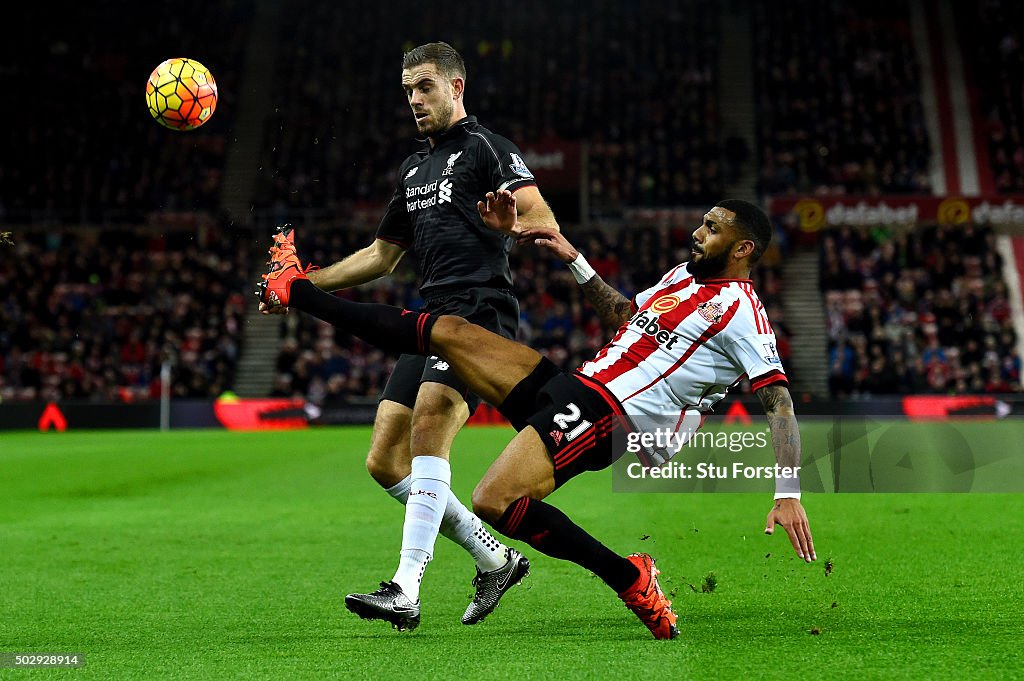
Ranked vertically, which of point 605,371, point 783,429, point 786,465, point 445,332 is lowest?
point 786,465

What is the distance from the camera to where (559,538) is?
5.31 metres

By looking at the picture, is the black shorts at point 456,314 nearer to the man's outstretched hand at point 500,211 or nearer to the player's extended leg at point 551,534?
the man's outstretched hand at point 500,211

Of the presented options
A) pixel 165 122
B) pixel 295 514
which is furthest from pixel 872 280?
pixel 165 122

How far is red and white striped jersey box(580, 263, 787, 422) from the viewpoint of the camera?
561 centimetres

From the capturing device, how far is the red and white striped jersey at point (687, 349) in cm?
561

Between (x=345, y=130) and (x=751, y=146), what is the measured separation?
10727 millimetres

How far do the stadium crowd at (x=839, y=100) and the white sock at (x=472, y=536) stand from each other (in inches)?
1001

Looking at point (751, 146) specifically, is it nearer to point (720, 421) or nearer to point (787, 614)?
point (720, 421)

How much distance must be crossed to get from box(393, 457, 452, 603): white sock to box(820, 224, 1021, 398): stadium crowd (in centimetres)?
2082

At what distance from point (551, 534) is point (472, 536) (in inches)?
39.5

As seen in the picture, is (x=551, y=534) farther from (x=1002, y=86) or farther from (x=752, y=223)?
(x=1002, y=86)

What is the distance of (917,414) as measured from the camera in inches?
957

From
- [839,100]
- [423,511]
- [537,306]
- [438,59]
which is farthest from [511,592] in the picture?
[839,100]

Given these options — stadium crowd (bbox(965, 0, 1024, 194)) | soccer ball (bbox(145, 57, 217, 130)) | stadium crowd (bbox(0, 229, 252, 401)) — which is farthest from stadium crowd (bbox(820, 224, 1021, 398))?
soccer ball (bbox(145, 57, 217, 130))
